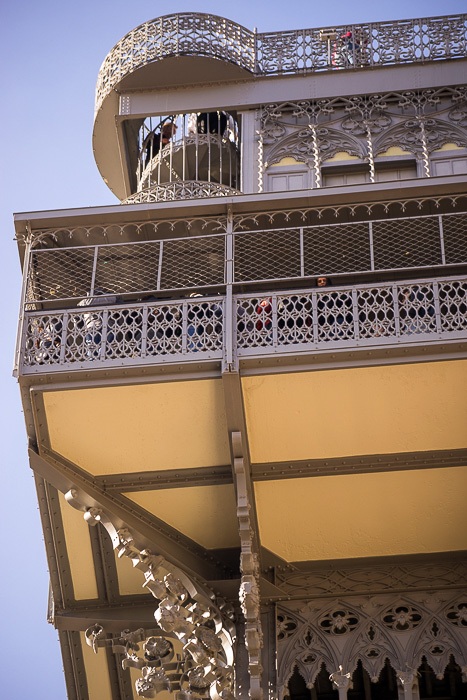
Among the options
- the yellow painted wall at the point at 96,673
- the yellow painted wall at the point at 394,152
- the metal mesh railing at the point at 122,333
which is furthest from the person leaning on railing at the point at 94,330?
the yellow painted wall at the point at 394,152

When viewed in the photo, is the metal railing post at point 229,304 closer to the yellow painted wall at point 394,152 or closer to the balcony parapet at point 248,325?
the balcony parapet at point 248,325

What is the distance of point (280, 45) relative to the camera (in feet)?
58.7

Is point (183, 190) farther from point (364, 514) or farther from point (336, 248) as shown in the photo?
point (364, 514)

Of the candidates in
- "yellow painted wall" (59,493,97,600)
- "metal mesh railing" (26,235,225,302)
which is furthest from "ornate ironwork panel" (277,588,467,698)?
"metal mesh railing" (26,235,225,302)

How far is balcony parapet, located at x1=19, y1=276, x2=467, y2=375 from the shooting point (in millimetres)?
12156

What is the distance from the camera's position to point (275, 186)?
16.4 meters

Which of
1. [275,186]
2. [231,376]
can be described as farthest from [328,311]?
[275,186]

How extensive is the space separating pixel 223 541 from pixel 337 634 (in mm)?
1793

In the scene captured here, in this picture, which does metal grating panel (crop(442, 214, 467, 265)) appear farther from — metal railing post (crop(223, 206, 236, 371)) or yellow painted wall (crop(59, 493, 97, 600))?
yellow painted wall (crop(59, 493, 97, 600))

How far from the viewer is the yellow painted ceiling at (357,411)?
39.7ft

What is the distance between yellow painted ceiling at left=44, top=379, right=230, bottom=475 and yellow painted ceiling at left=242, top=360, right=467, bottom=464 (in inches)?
18.4

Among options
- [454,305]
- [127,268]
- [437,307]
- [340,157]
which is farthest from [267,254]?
[437,307]

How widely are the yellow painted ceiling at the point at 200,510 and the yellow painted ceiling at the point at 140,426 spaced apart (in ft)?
1.33

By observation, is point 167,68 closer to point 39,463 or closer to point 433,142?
point 433,142
